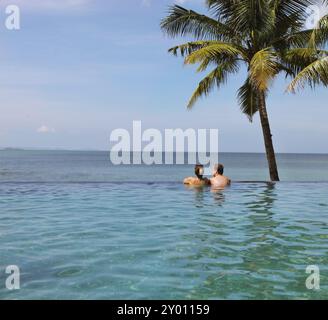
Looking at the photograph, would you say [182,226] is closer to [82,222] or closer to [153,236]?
[153,236]

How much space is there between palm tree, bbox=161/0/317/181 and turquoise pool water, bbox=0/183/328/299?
7154 millimetres

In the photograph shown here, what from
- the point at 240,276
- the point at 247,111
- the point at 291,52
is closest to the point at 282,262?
the point at 240,276

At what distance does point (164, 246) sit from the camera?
7.53 m

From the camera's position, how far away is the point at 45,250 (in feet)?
23.6

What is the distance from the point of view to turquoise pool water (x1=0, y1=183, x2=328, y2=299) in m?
5.48

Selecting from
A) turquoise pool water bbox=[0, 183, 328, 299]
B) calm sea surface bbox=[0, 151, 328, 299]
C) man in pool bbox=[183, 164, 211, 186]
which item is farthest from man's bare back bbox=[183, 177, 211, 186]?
turquoise pool water bbox=[0, 183, 328, 299]

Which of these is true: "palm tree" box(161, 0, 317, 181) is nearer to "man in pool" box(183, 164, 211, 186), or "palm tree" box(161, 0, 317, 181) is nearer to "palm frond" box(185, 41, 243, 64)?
"palm frond" box(185, 41, 243, 64)

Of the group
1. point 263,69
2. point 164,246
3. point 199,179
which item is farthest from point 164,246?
point 263,69

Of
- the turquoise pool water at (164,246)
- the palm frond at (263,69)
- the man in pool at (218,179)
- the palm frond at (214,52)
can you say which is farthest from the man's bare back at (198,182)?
the palm frond at (214,52)

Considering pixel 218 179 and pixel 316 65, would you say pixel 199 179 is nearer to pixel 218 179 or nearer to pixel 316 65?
pixel 218 179
